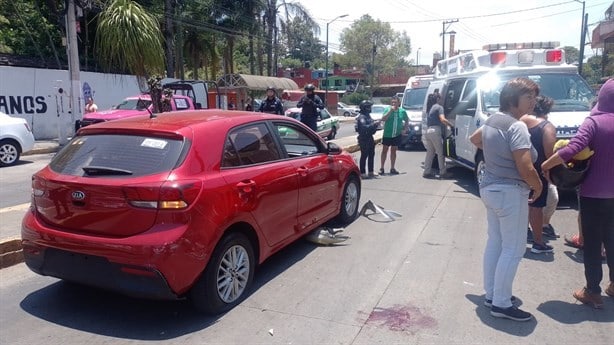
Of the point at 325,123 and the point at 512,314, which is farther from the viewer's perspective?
the point at 325,123

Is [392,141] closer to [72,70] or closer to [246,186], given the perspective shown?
[246,186]

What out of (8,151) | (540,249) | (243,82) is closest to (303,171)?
(540,249)

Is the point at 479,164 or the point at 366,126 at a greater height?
the point at 366,126

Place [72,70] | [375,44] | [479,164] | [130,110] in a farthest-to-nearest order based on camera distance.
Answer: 1. [375,44]
2. [72,70]
3. [130,110]
4. [479,164]

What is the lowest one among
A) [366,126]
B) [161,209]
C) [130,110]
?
[161,209]

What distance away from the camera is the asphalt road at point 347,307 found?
3.71 metres

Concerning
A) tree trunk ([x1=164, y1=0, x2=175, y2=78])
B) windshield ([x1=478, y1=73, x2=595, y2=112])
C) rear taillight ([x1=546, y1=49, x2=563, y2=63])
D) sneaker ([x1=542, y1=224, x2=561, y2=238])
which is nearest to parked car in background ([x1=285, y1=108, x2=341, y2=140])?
tree trunk ([x1=164, y1=0, x2=175, y2=78])

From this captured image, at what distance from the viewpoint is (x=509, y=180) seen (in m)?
3.83

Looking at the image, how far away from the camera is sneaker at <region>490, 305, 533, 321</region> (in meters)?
3.91

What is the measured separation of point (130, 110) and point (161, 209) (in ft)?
39.9

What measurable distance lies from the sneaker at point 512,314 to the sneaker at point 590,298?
0.58 meters

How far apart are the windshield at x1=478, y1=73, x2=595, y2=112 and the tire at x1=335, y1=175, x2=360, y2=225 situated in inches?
115

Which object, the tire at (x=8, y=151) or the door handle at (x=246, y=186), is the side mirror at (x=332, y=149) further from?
the tire at (x=8, y=151)

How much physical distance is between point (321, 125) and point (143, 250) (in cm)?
1743
